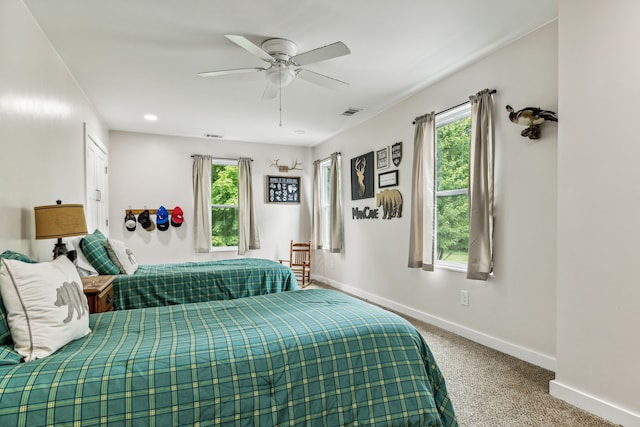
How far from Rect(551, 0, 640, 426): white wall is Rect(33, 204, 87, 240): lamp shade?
3.09 metres

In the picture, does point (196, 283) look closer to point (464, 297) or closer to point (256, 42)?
point (256, 42)

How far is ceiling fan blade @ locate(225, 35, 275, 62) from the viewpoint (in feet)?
7.69

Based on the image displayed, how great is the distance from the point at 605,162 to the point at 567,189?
25 cm

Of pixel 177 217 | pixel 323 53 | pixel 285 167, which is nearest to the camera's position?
pixel 323 53

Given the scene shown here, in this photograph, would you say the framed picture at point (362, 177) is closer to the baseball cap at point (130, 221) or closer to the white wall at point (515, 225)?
the white wall at point (515, 225)

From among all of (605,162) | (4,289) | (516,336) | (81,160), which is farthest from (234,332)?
(81,160)

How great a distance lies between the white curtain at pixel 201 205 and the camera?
19.6 ft

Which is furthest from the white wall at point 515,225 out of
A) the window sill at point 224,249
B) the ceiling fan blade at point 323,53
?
the window sill at point 224,249

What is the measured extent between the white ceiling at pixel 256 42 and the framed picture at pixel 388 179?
0.85 m

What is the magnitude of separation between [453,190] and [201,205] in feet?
13.2

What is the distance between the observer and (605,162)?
6.72 feet

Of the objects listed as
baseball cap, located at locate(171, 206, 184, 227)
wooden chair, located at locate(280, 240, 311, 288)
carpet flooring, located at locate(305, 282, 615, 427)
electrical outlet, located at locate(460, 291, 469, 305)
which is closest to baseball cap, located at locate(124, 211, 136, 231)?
baseball cap, located at locate(171, 206, 184, 227)

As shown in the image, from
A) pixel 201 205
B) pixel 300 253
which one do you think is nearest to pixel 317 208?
pixel 300 253

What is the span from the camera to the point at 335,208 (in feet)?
18.9
